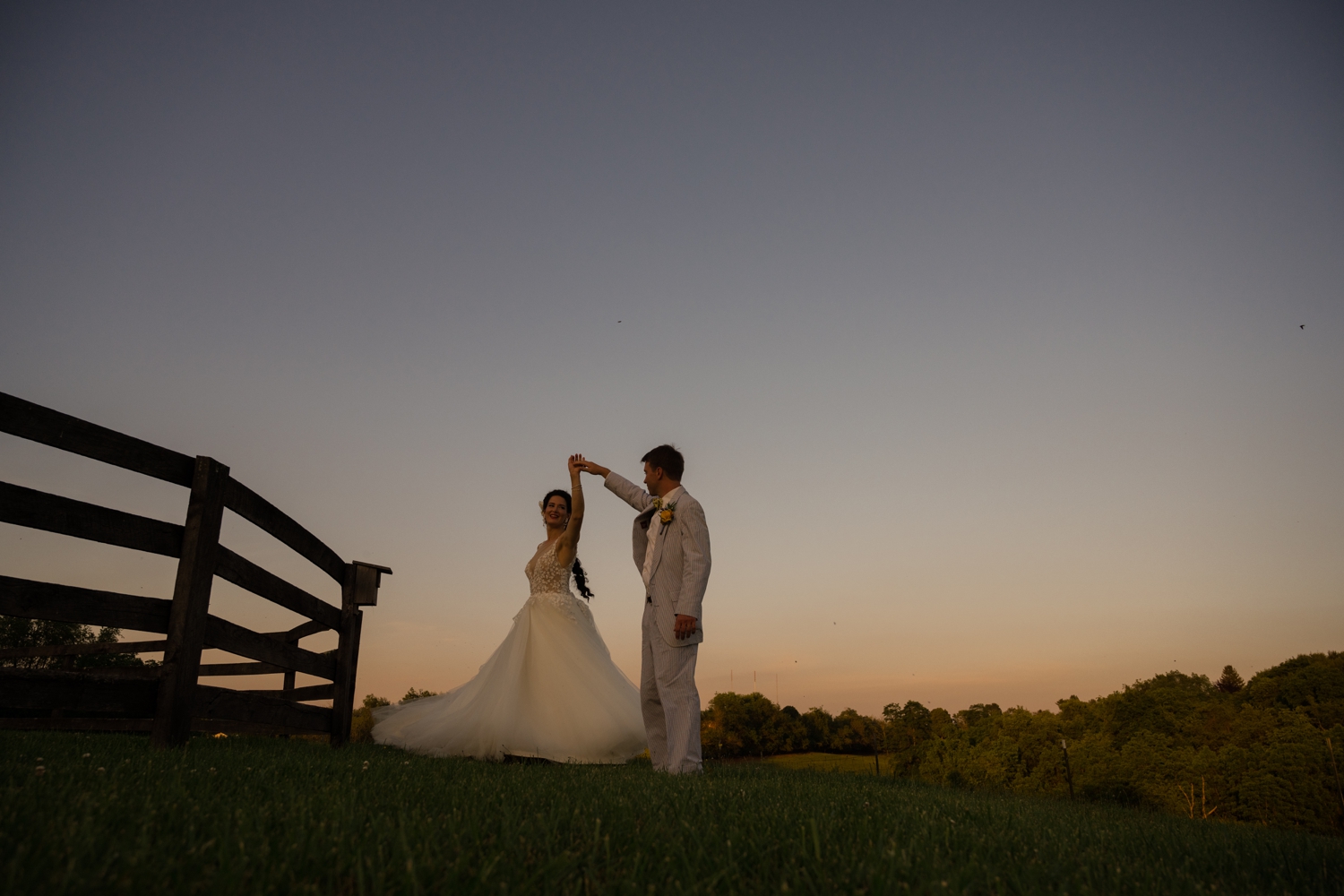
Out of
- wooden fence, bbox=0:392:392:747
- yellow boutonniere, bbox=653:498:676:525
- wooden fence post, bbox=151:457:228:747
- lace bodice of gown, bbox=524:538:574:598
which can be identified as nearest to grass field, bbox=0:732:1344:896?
wooden fence, bbox=0:392:392:747

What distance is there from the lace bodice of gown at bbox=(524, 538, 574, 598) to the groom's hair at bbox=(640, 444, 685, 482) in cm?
247

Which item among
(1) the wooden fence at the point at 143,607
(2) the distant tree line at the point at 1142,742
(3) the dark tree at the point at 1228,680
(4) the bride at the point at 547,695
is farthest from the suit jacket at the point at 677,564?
(3) the dark tree at the point at 1228,680

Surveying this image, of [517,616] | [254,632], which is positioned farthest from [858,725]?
[254,632]

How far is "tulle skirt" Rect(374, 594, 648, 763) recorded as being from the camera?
7.12 meters

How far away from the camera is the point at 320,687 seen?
7.52m

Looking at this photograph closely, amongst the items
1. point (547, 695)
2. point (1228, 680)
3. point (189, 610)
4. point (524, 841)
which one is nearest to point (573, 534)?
point (547, 695)

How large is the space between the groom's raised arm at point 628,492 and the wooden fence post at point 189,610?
3.12 metres

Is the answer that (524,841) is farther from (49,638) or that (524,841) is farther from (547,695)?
(49,638)

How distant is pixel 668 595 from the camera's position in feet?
20.8

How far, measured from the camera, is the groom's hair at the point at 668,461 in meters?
6.94

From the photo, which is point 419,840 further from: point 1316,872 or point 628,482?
point 628,482

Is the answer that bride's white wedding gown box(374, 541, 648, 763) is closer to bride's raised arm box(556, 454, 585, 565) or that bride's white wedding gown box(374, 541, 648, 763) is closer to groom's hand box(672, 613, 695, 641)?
bride's raised arm box(556, 454, 585, 565)

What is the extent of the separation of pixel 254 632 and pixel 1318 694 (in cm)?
4838

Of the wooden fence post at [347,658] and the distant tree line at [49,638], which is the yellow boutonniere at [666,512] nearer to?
the wooden fence post at [347,658]
